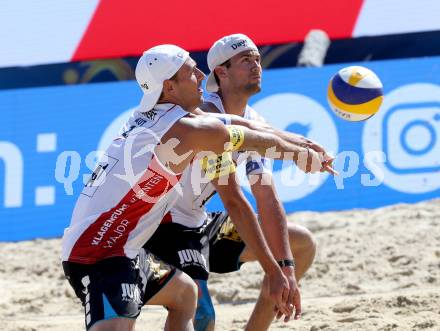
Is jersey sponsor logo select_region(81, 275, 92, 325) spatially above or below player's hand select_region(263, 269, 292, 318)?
above

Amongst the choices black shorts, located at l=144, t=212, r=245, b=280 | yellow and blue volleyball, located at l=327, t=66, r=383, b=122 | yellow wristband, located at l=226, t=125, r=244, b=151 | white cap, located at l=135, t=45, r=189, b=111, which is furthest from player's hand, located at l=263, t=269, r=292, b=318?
yellow and blue volleyball, located at l=327, t=66, r=383, b=122

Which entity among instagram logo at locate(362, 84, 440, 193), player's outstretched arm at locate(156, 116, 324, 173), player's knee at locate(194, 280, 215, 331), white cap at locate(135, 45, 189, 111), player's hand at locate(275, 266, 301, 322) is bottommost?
instagram logo at locate(362, 84, 440, 193)

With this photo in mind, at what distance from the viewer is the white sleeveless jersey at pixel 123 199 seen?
164 inches

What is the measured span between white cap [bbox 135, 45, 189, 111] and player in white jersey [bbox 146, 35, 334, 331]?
594mm

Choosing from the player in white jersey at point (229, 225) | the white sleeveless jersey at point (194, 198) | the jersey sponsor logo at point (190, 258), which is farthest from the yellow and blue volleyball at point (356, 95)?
the jersey sponsor logo at point (190, 258)

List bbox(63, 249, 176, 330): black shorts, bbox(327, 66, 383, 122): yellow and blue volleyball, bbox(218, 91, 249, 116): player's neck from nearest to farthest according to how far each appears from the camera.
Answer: bbox(63, 249, 176, 330): black shorts
bbox(218, 91, 249, 116): player's neck
bbox(327, 66, 383, 122): yellow and blue volleyball

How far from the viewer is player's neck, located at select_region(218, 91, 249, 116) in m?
5.23

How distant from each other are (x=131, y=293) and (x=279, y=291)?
2.43ft

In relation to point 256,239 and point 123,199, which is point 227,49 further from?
point 123,199

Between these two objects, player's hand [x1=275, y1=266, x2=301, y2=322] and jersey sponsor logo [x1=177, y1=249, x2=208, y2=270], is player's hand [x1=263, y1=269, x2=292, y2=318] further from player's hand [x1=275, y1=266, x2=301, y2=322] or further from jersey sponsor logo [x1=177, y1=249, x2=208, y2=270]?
jersey sponsor logo [x1=177, y1=249, x2=208, y2=270]

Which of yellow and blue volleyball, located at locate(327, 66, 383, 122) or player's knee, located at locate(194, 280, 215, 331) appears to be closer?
player's knee, located at locate(194, 280, 215, 331)

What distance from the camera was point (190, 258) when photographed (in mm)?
4902

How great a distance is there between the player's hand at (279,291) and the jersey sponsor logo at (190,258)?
54 centimetres

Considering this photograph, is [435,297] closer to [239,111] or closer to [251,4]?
[239,111]
